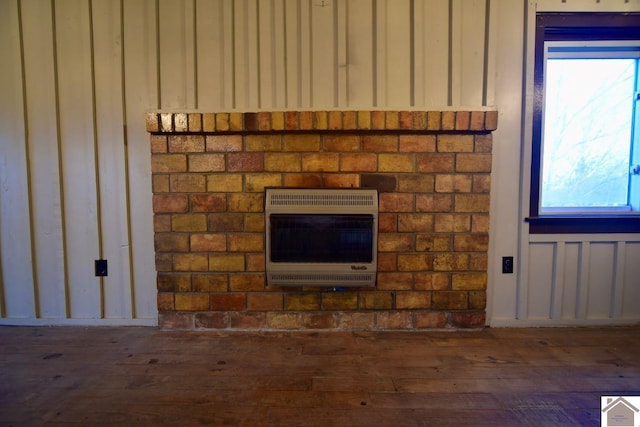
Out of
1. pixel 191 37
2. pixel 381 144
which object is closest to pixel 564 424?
pixel 381 144

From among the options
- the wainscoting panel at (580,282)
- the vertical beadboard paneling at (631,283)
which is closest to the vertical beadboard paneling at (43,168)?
the wainscoting panel at (580,282)

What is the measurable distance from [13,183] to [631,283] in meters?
4.35

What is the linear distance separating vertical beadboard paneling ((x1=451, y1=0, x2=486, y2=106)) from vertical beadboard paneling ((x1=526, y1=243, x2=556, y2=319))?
1.11 m

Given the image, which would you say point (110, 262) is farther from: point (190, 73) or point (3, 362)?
point (190, 73)

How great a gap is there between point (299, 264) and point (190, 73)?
1.43 metres

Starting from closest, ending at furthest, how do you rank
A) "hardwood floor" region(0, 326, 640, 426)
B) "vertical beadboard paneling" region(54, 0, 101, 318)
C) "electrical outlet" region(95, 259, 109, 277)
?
"hardwood floor" region(0, 326, 640, 426) → "vertical beadboard paneling" region(54, 0, 101, 318) → "electrical outlet" region(95, 259, 109, 277)

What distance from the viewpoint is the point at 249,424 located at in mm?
1236

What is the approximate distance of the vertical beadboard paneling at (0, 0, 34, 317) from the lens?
203 centimetres

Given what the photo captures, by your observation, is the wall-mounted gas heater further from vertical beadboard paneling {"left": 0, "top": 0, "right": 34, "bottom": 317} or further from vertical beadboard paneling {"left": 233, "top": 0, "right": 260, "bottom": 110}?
vertical beadboard paneling {"left": 0, "top": 0, "right": 34, "bottom": 317}

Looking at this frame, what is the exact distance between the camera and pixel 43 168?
207cm

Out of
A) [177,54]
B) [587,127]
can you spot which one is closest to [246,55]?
[177,54]

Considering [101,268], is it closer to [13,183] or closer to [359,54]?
[13,183]

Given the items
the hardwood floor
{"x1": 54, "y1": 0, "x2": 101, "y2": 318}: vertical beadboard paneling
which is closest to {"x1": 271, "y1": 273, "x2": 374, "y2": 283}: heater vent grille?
the hardwood floor

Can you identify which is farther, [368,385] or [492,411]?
[368,385]
